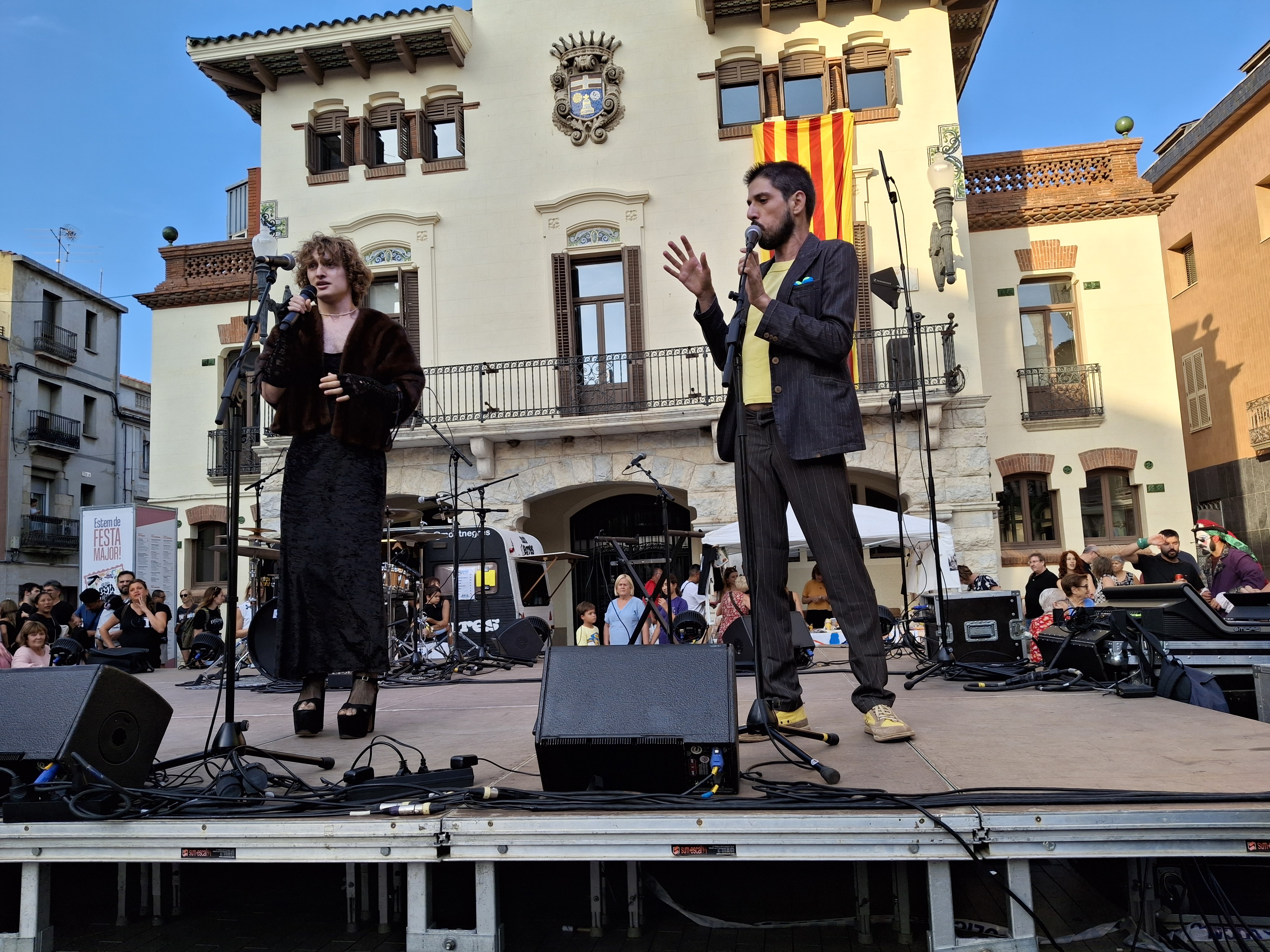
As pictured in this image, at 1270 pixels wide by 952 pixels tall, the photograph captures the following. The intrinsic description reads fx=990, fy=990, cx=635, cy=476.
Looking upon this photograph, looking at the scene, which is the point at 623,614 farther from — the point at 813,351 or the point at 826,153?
the point at 826,153

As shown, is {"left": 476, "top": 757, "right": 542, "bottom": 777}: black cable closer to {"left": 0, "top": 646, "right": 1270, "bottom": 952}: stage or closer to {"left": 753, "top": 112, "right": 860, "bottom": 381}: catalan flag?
{"left": 0, "top": 646, "right": 1270, "bottom": 952}: stage

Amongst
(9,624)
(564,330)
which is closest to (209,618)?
(9,624)

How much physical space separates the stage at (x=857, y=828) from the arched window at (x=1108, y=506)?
517 inches

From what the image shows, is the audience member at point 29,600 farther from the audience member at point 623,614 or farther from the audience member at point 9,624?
the audience member at point 623,614

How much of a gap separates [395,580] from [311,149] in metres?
9.38

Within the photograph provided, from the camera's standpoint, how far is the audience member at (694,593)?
1163 cm

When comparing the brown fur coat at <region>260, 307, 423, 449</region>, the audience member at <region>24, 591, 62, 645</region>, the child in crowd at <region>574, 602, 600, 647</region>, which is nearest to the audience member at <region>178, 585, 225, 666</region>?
the audience member at <region>24, 591, 62, 645</region>

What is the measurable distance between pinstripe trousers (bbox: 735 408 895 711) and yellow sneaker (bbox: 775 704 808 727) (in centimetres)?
2

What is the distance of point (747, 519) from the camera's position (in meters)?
3.15

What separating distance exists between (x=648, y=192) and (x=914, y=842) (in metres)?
13.8

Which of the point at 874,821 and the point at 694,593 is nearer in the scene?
the point at 874,821

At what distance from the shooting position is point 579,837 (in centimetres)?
208

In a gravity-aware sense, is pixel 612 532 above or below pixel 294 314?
below

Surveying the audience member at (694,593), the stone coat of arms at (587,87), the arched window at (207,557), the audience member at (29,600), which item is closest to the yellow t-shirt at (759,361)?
the audience member at (694,593)
